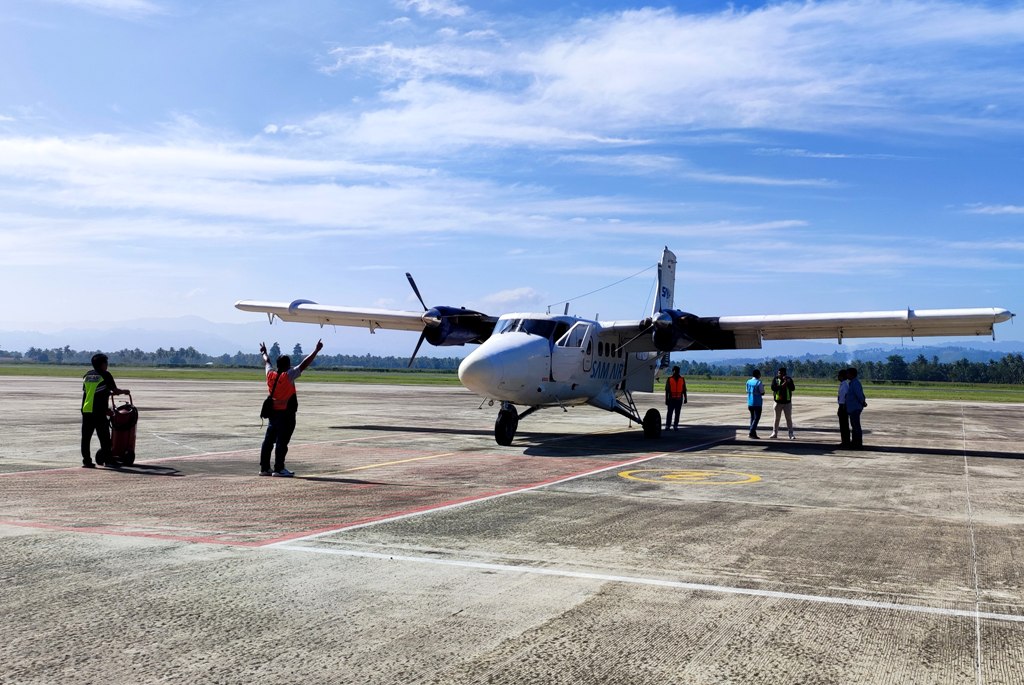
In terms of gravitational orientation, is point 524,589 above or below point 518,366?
below

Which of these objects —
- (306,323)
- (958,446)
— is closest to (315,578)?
(958,446)

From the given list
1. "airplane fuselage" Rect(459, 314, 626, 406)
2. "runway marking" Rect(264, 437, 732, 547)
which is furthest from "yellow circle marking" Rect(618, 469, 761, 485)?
"airplane fuselage" Rect(459, 314, 626, 406)

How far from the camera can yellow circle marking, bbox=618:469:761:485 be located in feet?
47.5

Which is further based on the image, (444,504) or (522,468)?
(522,468)

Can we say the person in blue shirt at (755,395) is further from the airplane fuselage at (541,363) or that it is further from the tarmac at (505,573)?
the tarmac at (505,573)

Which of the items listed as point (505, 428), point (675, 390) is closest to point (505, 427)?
point (505, 428)

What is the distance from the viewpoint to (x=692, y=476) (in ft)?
50.1

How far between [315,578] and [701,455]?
1352 cm

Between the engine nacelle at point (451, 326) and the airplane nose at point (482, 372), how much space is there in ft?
19.4

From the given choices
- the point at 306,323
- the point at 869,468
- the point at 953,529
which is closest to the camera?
the point at 953,529

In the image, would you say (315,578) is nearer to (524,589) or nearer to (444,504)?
(524,589)

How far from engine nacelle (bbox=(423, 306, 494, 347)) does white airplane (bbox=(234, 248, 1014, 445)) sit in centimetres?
3

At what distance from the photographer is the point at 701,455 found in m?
19.4

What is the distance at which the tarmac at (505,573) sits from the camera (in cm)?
529
